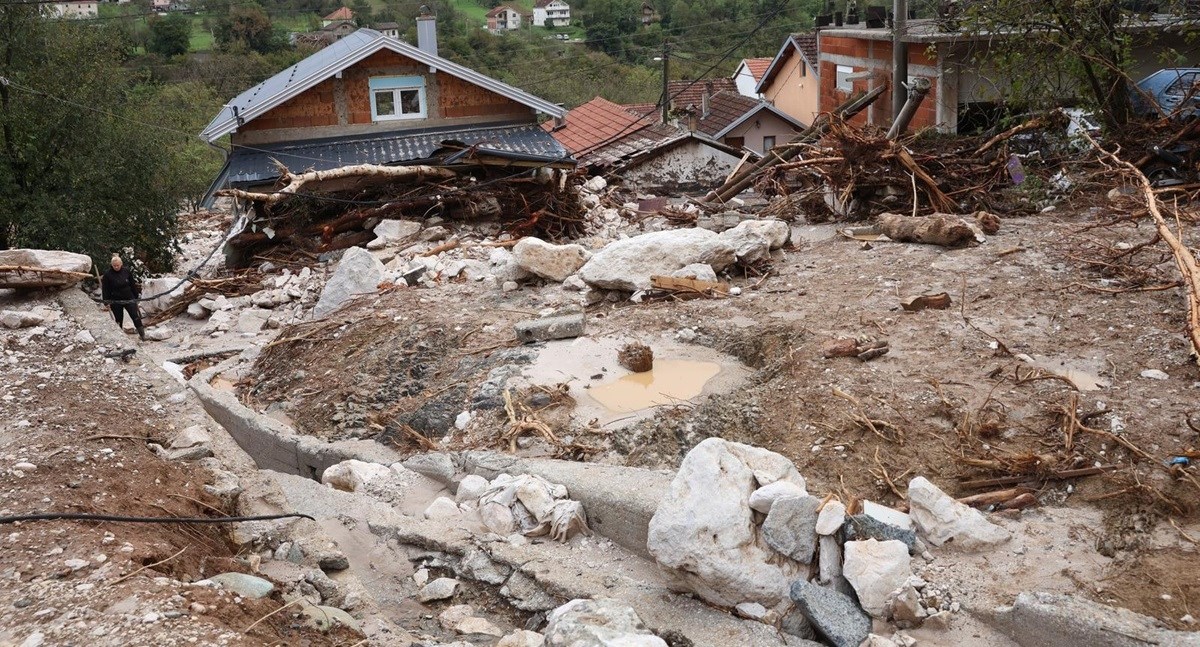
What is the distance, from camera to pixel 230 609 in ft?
13.0

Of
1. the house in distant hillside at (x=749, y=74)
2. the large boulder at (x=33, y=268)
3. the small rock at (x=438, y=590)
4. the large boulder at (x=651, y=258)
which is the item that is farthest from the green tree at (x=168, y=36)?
the small rock at (x=438, y=590)

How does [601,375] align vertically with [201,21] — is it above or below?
below

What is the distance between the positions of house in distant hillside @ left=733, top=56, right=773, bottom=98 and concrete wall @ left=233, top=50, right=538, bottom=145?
17696mm

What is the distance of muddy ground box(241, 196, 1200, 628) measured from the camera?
580 cm

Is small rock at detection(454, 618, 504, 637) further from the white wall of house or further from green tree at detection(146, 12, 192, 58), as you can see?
green tree at detection(146, 12, 192, 58)

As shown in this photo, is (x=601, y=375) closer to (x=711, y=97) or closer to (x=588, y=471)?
(x=588, y=471)

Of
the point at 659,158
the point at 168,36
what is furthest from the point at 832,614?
the point at 168,36

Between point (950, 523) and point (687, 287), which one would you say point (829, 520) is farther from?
point (687, 287)

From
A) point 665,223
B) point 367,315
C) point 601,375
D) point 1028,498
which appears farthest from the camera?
point 665,223

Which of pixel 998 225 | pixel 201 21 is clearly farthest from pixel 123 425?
pixel 201 21

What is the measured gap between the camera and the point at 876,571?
4.55m

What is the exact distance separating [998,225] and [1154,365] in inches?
177

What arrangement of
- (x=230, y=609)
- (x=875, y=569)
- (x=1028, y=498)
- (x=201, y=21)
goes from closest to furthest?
1. (x=230, y=609)
2. (x=875, y=569)
3. (x=1028, y=498)
4. (x=201, y=21)

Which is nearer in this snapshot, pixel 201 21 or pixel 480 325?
pixel 480 325
